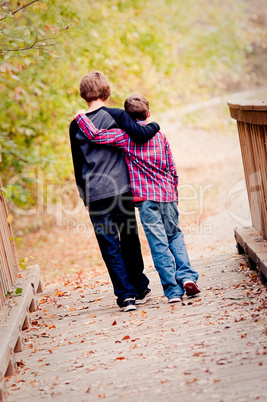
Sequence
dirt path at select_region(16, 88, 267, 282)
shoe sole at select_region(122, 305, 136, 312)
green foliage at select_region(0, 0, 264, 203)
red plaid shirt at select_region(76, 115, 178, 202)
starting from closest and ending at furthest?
red plaid shirt at select_region(76, 115, 178, 202)
shoe sole at select_region(122, 305, 136, 312)
green foliage at select_region(0, 0, 264, 203)
dirt path at select_region(16, 88, 267, 282)

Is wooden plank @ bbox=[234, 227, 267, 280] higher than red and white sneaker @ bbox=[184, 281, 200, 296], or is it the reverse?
wooden plank @ bbox=[234, 227, 267, 280]

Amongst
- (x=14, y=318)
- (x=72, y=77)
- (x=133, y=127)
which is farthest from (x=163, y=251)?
(x=72, y=77)

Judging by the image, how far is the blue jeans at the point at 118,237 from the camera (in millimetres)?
4559

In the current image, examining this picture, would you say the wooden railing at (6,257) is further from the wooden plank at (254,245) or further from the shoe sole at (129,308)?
the wooden plank at (254,245)

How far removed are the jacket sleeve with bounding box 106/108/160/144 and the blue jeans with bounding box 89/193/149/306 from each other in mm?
521

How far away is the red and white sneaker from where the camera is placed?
450 centimetres

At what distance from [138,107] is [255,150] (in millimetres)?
1167

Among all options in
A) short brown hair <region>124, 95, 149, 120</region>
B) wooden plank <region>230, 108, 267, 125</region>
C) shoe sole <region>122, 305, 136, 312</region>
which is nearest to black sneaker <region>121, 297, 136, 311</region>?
shoe sole <region>122, 305, 136, 312</region>

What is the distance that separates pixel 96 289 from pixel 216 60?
13732 millimetres

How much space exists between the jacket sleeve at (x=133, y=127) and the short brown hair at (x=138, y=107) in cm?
11

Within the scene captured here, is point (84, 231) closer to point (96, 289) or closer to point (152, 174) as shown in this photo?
point (96, 289)

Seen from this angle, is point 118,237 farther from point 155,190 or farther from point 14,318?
point 14,318

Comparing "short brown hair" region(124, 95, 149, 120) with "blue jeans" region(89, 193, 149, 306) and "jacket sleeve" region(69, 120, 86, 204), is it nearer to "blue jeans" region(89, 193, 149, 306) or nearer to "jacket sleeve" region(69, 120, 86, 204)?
"jacket sleeve" region(69, 120, 86, 204)

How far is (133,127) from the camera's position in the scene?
4.36 metres
